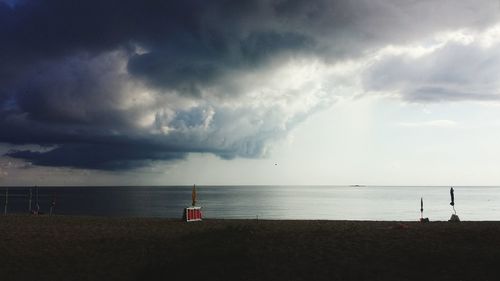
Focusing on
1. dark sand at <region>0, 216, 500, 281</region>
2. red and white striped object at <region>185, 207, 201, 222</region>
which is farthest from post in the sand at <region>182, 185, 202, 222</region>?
dark sand at <region>0, 216, 500, 281</region>

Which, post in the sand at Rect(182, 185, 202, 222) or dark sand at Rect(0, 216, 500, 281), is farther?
post in the sand at Rect(182, 185, 202, 222)

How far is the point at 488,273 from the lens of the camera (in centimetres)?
1418

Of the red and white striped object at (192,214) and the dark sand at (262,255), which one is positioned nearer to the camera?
the dark sand at (262,255)

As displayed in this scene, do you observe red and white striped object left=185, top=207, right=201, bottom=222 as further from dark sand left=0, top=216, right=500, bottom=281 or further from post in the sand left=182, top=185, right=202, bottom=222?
dark sand left=0, top=216, right=500, bottom=281

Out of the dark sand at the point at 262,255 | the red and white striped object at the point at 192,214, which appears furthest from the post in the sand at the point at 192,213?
the dark sand at the point at 262,255

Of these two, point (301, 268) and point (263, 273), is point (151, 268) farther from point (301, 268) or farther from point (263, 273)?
point (301, 268)

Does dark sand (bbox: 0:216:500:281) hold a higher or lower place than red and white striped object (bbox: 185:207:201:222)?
lower

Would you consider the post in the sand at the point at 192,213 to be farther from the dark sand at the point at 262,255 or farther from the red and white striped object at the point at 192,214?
the dark sand at the point at 262,255

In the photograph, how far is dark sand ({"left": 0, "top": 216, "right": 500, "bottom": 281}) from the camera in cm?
1449

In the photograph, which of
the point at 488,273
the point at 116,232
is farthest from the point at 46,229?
the point at 488,273

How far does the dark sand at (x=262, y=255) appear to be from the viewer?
14492mm

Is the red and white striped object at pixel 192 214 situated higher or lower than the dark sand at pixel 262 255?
higher

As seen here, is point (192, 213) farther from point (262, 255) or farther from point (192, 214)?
point (262, 255)

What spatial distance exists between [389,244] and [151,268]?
10.0m
